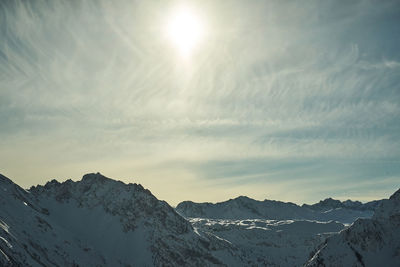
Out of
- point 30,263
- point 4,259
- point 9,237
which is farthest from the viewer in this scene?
point 9,237

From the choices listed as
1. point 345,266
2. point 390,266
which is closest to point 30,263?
point 345,266

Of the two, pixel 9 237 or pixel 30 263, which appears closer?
pixel 30 263

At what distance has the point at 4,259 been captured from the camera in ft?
503

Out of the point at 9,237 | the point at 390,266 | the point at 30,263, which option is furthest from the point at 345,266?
the point at 9,237

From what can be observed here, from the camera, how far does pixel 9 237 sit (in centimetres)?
19588

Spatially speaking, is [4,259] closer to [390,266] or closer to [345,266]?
[345,266]

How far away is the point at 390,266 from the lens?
654ft

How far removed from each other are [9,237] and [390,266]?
19880cm

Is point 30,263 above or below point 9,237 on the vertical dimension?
below

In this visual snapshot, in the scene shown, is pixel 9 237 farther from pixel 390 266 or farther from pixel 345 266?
pixel 390 266

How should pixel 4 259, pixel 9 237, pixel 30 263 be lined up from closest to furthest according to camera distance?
pixel 4 259, pixel 30 263, pixel 9 237

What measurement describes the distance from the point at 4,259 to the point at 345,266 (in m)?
163

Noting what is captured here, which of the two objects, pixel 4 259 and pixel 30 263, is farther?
pixel 30 263

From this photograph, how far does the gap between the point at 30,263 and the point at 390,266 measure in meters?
182
